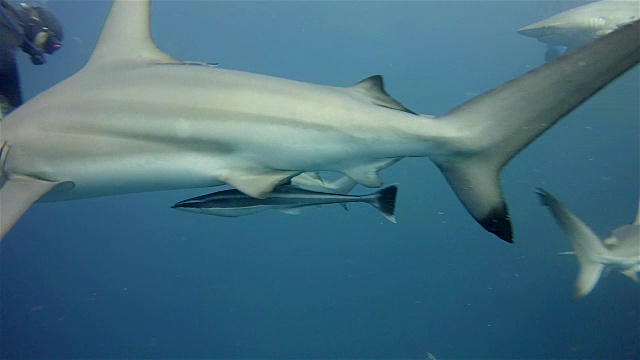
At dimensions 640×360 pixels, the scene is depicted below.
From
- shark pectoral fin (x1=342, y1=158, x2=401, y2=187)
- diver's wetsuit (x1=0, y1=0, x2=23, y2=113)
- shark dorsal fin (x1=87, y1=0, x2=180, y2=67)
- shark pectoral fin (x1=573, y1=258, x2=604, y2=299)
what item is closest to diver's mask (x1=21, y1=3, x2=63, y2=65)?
diver's wetsuit (x1=0, y1=0, x2=23, y2=113)

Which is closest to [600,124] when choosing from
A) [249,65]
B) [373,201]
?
[249,65]

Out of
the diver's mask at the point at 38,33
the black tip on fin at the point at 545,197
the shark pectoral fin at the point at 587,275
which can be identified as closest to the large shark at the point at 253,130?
the black tip on fin at the point at 545,197

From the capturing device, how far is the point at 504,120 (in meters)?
2.21

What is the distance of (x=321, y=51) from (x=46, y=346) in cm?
1716

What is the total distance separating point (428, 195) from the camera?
17062 mm

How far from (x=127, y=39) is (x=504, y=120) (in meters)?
2.52

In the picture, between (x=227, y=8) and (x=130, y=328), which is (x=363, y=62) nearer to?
(x=227, y=8)

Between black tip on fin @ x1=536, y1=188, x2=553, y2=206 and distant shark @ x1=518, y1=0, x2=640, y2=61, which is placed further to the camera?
distant shark @ x1=518, y1=0, x2=640, y2=61

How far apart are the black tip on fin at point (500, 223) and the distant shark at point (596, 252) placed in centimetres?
349

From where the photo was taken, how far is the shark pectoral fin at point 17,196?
243 cm

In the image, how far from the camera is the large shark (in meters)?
2.15

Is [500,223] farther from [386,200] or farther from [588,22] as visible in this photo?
[588,22]

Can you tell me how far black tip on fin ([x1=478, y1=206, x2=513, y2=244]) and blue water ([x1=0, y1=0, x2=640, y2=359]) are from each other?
11726 mm

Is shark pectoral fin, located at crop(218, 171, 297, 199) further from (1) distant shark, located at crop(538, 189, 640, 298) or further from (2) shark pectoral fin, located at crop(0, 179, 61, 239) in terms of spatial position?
(1) distant shark, located at crop(538, 189, 640, 298)
